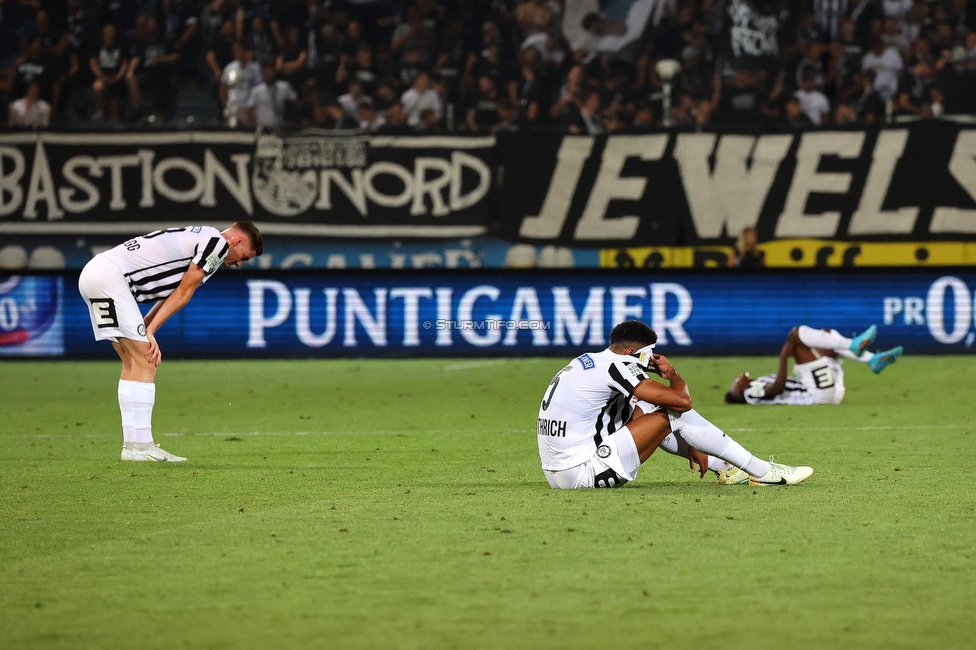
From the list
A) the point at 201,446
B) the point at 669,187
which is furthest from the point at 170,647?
the point at 669,187

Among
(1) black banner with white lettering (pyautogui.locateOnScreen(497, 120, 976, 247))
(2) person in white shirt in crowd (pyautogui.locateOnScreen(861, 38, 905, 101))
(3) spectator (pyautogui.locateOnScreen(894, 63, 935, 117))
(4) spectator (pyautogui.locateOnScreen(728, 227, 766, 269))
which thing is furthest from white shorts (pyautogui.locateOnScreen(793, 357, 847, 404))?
(2) person in white shirt in crowd (pyautogui.locateOnScreen(861, 38, 905, 101))

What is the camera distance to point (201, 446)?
11367mm

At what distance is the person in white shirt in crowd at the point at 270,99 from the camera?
71.2 ft

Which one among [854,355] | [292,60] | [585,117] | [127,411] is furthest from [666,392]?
[292,60]

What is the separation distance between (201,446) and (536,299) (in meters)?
9.11

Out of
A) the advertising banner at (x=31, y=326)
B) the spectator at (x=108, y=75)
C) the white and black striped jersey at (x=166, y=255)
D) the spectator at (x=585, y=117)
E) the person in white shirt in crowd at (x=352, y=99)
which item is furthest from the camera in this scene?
the person in white shirt in crowd at (x=352, y=99)

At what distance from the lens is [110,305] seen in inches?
393

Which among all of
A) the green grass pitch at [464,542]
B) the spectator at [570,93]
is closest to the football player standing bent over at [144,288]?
the green grass pitch at [464,542]

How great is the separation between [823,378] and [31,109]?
532 inches

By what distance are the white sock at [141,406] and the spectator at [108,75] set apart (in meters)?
12.3

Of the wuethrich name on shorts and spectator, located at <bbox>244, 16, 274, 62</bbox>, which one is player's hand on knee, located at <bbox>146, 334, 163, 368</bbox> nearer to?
the wuethrich name on shorts

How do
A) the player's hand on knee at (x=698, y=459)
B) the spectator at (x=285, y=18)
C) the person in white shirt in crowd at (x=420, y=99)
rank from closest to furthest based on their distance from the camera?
the player's hand on knee at (x=698, y=459), the person in white shirt in crowd at (x=420, y=99), the spectator at (x=285, y=18)

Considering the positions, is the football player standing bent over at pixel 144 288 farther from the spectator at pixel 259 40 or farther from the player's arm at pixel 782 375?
the spectator at pixel 259 40

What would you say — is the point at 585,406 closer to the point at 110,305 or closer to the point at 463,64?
the point at 110,305
